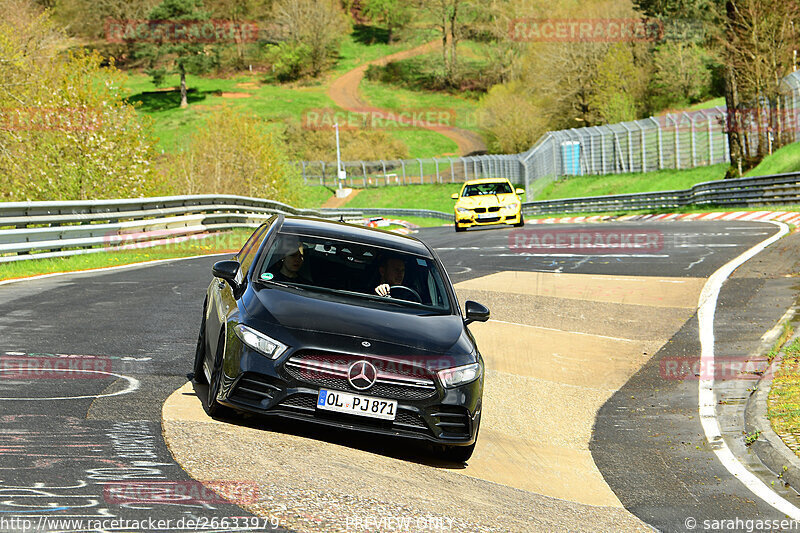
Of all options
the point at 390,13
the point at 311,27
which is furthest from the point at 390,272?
the point at 390,13

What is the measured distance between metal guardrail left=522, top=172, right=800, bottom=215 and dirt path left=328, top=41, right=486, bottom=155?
54.0 m

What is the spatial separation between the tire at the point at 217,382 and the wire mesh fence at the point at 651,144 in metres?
35.2

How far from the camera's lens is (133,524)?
450 centimetres

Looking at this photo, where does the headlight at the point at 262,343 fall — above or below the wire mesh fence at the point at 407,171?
above

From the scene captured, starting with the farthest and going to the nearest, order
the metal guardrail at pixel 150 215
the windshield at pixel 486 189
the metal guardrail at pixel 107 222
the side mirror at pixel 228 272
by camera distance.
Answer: the windshield at pixel 486 189, the metal guardrail at pixel 150 215, the metal guardrail at pixel 107 222, the side mirror at pixel 228 272

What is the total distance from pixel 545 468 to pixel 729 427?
6.95 feet

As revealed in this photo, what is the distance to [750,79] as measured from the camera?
4216 centimetres

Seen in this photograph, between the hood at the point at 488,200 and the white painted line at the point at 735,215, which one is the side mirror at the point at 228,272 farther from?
the white painted line at the point at 735,215

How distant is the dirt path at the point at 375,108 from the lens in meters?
107

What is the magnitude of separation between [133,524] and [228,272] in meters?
3.10

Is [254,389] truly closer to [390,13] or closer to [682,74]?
[682,74]

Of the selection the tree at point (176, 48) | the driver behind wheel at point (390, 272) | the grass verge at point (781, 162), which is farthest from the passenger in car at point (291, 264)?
the tree at point (176, 48)

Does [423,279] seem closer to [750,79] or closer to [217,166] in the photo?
[217,166]

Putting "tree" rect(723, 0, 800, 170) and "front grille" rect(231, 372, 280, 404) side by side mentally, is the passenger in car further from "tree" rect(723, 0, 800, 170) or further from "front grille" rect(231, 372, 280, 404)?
"tree" rect(723, 0, 800, 170)
